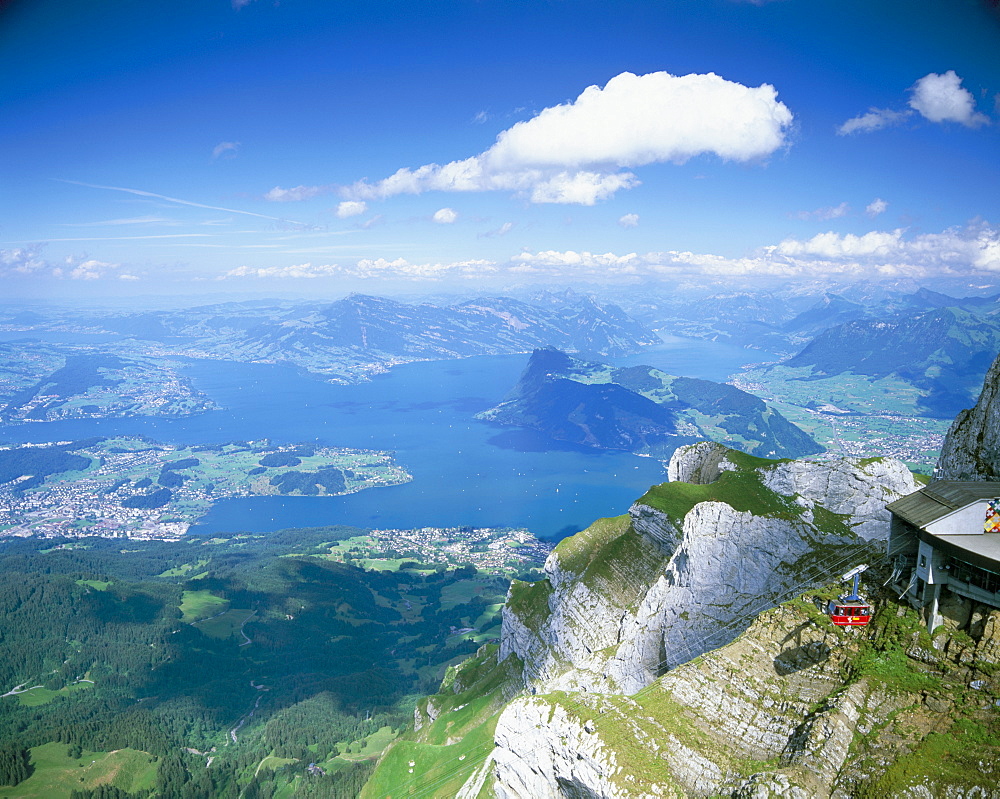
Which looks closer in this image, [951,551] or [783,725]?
[951,551]

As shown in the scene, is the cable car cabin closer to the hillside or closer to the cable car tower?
the cable car tower

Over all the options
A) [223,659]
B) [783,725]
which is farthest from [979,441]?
[223,659]

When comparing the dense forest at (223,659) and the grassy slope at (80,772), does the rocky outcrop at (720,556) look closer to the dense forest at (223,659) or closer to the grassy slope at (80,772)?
the dense forest at (223,659)

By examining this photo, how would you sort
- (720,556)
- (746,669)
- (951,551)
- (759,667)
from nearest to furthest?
1. (951,551)
2. (759,667)
3. (746,669)
4. (720,556)

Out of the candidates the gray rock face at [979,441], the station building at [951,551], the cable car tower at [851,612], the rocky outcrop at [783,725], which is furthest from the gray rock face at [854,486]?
the cable car tower at [851,612]

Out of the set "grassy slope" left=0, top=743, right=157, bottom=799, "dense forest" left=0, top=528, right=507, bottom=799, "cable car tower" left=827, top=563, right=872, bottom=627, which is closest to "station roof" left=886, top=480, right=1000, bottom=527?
"cable car tower" left=827, top=563, right=872, bottom=627

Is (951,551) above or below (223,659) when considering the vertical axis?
above

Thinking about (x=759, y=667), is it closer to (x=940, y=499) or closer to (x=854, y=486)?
(x=940, y=499)
